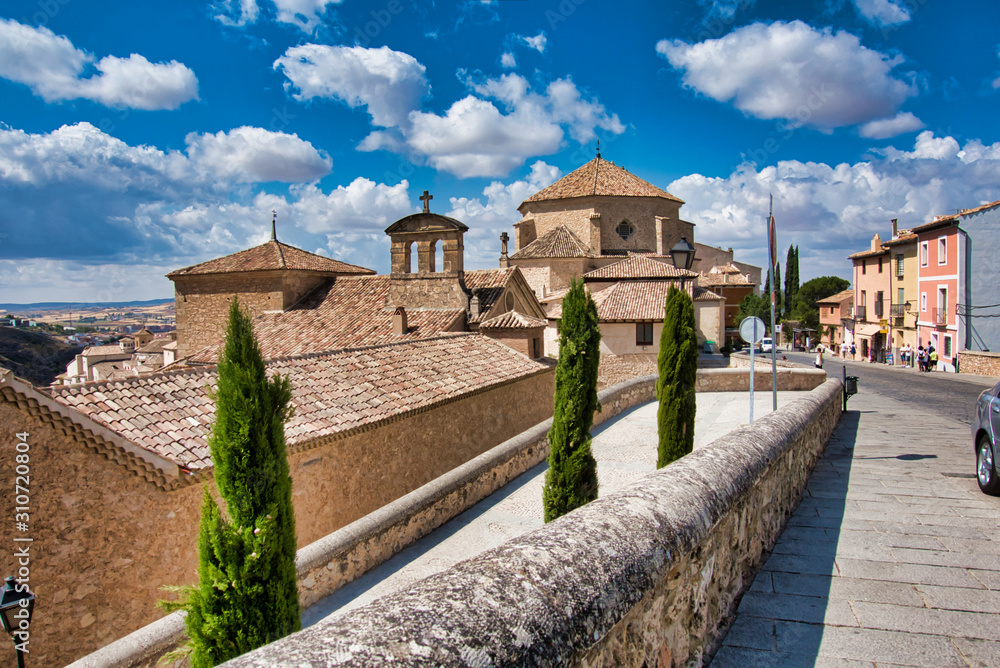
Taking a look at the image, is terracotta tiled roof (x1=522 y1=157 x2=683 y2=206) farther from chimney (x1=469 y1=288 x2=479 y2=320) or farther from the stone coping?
the stone coping

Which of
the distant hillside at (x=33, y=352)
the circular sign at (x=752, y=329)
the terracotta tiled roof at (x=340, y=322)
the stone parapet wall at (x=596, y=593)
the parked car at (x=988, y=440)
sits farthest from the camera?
the terracotta tiled roof at (x=340, y=322)

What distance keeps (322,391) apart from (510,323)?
313 inches

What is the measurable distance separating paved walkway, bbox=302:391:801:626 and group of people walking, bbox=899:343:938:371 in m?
16.6

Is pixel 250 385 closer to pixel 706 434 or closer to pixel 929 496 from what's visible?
pixel 929 496

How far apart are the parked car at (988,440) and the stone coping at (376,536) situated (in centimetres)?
555

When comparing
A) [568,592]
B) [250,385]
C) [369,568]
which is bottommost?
[369,568]

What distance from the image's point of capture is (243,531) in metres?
4.33

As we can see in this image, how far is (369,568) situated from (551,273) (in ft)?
84.9

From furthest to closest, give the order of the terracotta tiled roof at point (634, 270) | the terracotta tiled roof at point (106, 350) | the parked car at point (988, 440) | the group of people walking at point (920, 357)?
the terracotta tiled roof at point (106, 350) → the terracotta tiled roof at point (634, 270) → the group of people walking at point (920, 357) → the parked car at point (988, 440)

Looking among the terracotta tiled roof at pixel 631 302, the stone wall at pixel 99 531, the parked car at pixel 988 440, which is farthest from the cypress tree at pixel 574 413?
the terracotta tiled roof at pixel 631 302

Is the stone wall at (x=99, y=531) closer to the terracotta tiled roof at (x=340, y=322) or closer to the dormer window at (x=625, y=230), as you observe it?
the terracotta tiled roof at (x=340, y=322)

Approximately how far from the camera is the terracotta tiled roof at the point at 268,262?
2059 cm

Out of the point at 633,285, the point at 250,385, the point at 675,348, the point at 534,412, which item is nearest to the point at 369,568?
the point at 250,385

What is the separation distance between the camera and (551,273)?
103 ft
